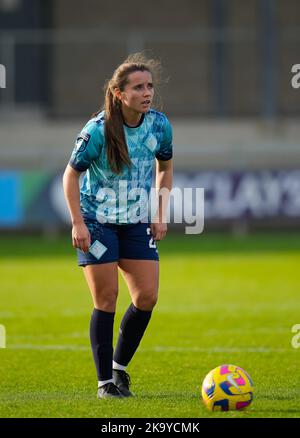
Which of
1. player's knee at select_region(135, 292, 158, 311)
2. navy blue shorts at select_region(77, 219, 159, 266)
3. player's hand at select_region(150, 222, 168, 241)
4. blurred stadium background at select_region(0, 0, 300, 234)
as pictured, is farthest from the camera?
blurred stadium background at select_region(0, 0, 300, 234)

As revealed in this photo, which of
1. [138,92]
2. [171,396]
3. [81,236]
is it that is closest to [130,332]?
[171,396]

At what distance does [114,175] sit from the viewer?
22.3 feet

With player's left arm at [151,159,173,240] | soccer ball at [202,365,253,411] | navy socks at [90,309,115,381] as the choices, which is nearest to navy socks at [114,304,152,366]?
navy socks at [90,309,115,381]

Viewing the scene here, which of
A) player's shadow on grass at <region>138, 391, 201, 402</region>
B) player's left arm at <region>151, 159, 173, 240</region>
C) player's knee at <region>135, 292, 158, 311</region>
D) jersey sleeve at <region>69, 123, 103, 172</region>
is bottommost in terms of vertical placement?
player's shadow on grass at <region>138, 391, 201, 402</region>

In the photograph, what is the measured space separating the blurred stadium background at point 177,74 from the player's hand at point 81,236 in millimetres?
13747

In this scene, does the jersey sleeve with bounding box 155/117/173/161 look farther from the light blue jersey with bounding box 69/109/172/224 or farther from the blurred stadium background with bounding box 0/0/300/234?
the blurred stadium background with bounding box 0/0/300/234

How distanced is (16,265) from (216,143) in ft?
28.2

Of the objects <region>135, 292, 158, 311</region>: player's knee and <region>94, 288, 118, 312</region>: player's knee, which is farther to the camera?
<region>135, 292, 158, 311</region>: player's knee

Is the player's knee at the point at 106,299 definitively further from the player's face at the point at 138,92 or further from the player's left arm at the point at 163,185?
the player's face at the point at 138,92

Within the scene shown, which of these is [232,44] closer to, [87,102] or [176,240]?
[87,102]

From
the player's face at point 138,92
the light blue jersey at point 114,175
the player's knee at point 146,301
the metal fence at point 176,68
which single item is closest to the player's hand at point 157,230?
the light blue jersey at point 114,175

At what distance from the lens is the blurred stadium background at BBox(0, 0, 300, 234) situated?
22125 mm

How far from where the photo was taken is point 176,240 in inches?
776

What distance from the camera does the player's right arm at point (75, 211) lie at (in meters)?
6.68
